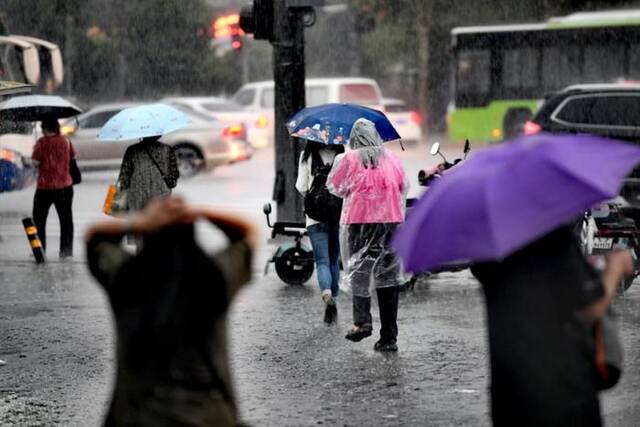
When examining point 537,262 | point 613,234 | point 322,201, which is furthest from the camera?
point 613,234

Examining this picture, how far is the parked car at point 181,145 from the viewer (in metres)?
27.2

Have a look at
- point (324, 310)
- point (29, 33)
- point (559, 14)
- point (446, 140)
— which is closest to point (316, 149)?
point (324, 310)

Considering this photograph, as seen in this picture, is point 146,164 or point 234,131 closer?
point 146,164

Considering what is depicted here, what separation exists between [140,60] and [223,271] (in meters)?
45.9

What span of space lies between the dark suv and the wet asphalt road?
7257mm

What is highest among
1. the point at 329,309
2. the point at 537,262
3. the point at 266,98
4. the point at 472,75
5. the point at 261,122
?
the point at 537,262

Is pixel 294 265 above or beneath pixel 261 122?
above

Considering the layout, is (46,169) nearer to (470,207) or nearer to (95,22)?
(470,207)

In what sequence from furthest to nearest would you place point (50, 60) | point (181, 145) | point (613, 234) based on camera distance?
1. point (181, 145)
2. point (50, 60)
3. point (613, 234)

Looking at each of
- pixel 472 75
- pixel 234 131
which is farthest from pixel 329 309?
pixel 472 75

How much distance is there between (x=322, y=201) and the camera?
10.6 metres

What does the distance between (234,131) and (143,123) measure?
16.1 m

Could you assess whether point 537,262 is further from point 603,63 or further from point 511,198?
point 603,63

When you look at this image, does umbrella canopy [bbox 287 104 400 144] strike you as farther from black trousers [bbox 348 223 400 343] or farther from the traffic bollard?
the traffic bollard
